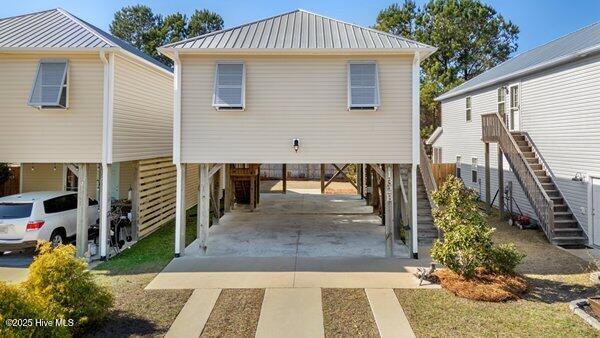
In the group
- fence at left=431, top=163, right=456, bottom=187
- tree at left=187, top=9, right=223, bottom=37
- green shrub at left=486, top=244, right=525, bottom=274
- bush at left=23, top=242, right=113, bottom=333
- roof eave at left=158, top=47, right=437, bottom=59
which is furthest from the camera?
tree at left=187, top=9, right=223, bottom=37

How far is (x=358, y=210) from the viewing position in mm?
17172

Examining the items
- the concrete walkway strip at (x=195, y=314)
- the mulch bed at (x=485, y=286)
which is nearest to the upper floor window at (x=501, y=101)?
the mulch bed at (x=485, y=286)

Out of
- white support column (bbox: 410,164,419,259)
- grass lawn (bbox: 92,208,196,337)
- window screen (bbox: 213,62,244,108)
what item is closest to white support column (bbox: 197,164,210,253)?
grass lawn (bbox: 92,208,196,337)

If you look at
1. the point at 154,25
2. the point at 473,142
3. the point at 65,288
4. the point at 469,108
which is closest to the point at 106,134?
the point at 65,288

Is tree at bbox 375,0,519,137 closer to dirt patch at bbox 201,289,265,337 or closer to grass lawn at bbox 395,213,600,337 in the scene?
grass lawn at bbox 395,213,600,337

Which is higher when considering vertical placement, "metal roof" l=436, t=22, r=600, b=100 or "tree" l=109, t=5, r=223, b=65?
"tree" l=109, t=5, r=223, b=65

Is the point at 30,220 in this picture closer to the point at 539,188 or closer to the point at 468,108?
the point at 539,188

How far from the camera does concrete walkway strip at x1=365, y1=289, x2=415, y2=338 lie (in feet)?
19.5

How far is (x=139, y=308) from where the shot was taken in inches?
267

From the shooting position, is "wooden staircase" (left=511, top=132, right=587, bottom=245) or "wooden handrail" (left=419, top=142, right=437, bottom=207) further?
"wooden handrail" (left=419, top=142, right=437, bottom=207)

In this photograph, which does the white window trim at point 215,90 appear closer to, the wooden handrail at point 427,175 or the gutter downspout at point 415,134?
the gutter downspout at point 415,134

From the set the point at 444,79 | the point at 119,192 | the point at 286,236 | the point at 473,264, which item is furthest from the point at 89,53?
the point at 444,79

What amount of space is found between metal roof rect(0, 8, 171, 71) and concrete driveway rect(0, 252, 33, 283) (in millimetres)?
5580

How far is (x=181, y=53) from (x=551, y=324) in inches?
394
